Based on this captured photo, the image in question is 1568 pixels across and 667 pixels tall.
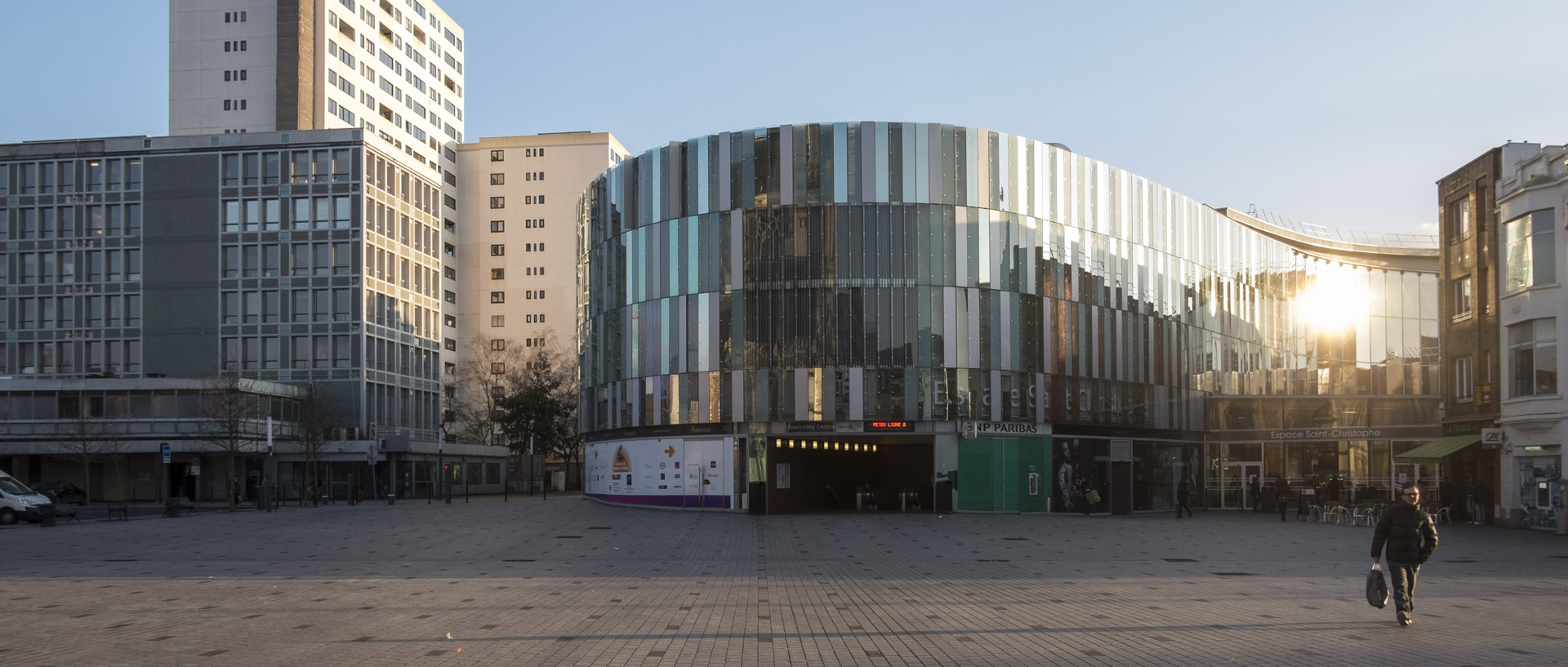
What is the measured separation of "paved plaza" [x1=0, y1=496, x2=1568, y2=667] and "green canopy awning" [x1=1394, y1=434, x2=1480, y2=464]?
861 cm

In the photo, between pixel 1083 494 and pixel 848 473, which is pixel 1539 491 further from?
pixel 848 473

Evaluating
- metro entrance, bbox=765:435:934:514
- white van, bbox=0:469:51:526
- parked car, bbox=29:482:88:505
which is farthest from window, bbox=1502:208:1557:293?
parked car, bbox=29:482:88:505

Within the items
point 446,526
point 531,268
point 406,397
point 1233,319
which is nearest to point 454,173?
point 531,268

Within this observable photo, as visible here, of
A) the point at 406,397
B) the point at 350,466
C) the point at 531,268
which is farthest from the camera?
the point at 531,268

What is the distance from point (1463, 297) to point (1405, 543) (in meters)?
31.1

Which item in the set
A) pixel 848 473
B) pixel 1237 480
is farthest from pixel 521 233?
pixel 1237 480

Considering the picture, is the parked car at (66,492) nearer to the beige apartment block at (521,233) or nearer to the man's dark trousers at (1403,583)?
the beige apartment block at (521,233)

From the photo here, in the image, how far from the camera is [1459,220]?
41.2m

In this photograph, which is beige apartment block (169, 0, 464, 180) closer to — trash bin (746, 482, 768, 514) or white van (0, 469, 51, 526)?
white van (0, 469, 51, 526)

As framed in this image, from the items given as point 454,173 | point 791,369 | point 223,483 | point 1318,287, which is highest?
point 454,173

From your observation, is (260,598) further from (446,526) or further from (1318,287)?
Answer: (1318,287)

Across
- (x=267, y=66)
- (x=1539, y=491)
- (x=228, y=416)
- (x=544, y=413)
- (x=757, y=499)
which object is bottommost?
(x=757, y=499)

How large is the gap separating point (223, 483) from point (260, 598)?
6173 centimetres

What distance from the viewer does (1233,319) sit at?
198 feet
